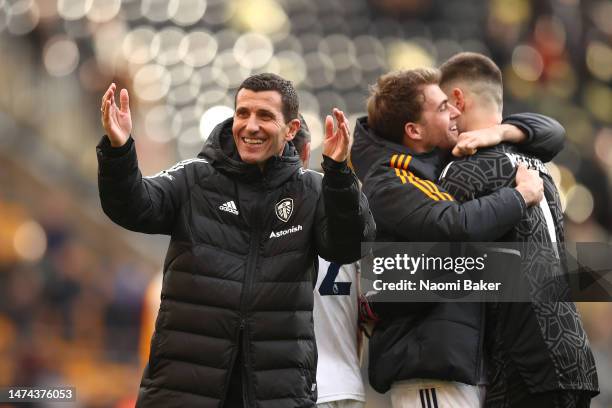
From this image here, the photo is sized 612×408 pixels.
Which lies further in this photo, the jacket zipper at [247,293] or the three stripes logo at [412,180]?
the three stripes logo at [412,180]

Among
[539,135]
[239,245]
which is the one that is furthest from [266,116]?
[539,135]

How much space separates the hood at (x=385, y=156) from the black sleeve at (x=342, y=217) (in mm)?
494

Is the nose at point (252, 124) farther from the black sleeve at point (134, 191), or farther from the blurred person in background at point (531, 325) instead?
the blurred person in background at point (531, 325)

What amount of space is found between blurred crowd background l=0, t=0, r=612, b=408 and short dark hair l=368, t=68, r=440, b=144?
5.24 metres

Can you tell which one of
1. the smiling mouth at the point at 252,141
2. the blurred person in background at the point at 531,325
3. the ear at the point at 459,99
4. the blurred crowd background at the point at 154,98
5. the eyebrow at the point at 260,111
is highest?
the blurred crowd background at the point at 154,98

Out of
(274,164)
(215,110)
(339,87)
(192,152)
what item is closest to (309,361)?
(274,164)

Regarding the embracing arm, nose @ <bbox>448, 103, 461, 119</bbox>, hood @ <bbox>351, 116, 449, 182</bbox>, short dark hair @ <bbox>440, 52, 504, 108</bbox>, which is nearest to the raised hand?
hood @ <bbox>351, 116, 449, 182</bbox>

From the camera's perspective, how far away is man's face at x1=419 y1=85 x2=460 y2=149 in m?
3.99

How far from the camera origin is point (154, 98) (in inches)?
615

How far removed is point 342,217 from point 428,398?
82 cm

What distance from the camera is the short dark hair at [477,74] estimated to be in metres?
4.11

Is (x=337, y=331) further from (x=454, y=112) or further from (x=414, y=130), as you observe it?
(x=454, y=112)

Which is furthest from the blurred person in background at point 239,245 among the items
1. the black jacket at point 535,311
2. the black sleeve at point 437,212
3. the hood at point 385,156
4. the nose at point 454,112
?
the nose at point 454,112

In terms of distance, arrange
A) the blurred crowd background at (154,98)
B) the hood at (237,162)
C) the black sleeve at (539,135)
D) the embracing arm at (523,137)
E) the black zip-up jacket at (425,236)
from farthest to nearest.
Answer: the blurred crowd background at (154,98), the black sleeve at (539,135), the embracing arm at (523,137), the black zip-up jacket at (425,236), the hood at (237,162)
